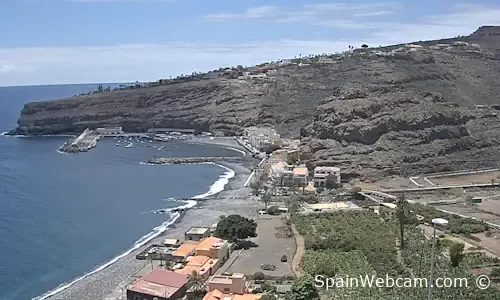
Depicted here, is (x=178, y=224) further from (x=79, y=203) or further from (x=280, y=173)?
(x=280, y=173)

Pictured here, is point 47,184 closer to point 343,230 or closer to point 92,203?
point 92,203

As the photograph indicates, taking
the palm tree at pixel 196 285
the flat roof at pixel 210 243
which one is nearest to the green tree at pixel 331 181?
the flat roof at pixel 210 243

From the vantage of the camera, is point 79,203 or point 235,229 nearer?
point 235,229

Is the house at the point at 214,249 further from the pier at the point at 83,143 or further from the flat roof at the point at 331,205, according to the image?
the pier at the point at 83,143

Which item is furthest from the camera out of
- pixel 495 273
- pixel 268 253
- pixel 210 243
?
pixel 268 253

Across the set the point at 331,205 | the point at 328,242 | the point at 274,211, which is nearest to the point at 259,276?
the point at 328,242
